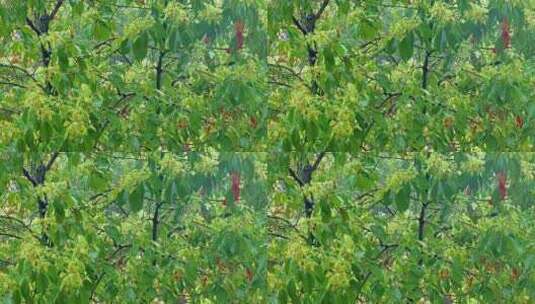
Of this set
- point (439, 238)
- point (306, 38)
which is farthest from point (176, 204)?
point (439, 238)

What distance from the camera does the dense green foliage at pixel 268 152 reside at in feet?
11.5

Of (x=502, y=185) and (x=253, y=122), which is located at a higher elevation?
(x=253, y=122)

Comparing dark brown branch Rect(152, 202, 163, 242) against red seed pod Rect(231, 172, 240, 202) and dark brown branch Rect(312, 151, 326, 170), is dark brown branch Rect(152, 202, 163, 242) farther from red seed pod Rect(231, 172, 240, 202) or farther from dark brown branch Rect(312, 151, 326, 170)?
dark brown branch Rect(312, 151, 326, 170)

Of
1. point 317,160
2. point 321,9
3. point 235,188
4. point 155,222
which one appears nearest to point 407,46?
point 321,9

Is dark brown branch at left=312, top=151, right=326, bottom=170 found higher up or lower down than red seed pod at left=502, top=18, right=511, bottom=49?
lower down

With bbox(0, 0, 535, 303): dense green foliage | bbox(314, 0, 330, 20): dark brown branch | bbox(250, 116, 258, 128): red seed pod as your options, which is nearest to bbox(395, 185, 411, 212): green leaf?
bbox(0, 0, 535, 303): dense green foliage

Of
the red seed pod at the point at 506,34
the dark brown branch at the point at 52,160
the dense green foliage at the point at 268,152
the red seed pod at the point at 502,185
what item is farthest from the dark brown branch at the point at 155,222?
the red seed pod at the point at 506,34

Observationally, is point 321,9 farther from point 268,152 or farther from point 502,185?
point 502,185

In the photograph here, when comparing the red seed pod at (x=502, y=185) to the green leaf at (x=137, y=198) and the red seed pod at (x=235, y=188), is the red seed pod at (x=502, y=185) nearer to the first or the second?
the red seed pod at (x=235, y=188)

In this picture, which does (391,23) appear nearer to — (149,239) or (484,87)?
(484,87)

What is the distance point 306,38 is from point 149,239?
3.32 feet

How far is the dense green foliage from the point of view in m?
3.51

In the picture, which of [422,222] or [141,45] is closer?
[141,45]

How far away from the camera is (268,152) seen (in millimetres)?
3570
